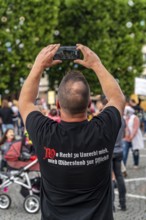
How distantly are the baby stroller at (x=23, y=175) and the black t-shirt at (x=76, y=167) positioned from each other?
569 centimetres

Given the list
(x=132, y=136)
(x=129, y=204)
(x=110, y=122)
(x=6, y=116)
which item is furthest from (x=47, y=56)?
(x=6, y=116)

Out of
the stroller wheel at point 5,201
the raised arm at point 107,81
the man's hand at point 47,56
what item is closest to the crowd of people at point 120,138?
the stroller wheel at point 5,201

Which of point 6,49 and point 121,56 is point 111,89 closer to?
point 6,49

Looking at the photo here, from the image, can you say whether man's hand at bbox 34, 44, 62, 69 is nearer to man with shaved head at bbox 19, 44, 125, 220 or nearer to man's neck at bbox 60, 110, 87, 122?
man with shaved head at bbox 19, 44, 125, 220

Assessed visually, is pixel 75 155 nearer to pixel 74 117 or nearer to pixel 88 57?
pixel 74 117

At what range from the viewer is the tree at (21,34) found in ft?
112

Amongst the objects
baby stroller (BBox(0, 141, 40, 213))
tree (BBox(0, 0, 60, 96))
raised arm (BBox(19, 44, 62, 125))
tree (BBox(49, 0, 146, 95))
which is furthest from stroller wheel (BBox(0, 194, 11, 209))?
tree (BBox(49, 0, 146, 95))

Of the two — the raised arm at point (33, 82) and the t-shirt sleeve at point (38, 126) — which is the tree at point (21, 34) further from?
the t-shirt sleeve at point (38, 126)

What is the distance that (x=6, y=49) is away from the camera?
3412 cm

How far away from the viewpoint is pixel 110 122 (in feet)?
10.5

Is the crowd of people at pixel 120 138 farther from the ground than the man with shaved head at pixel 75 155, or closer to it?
closer to it

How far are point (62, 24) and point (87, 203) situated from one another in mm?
36838

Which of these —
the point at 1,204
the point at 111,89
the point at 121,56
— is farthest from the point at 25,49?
the point at 111,89

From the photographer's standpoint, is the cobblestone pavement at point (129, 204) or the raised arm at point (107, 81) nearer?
the raised arm at point (107, 81)
